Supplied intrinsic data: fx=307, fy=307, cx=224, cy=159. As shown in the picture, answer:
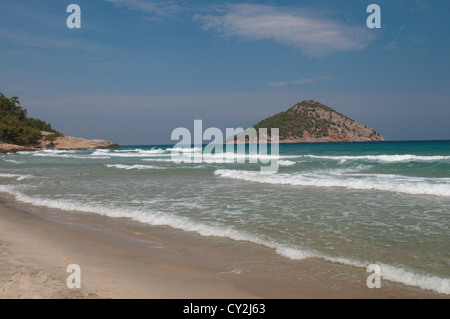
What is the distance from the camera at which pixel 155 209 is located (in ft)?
30.6

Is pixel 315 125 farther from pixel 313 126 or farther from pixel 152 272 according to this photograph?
pixel 152 272

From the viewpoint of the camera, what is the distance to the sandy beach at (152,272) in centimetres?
382

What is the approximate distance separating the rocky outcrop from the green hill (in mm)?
2026

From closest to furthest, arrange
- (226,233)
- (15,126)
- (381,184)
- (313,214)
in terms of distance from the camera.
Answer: (226,233)
(313,214)
(381,184)
(15,126)

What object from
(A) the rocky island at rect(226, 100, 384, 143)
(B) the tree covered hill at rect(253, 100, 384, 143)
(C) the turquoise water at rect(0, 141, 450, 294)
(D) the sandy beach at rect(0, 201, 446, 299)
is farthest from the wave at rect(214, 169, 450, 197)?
(B) the tree covered hill at rect(253, 100, 384, 143)

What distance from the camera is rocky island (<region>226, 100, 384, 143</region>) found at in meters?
129

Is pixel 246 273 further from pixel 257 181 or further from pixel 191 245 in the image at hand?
pixel 257 181

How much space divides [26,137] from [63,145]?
9.71 meters

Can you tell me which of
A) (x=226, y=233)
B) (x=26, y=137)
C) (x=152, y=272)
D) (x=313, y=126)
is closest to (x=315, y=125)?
(x=313, y=126)

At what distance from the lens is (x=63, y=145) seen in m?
79.1

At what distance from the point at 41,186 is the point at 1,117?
72793 millimetres

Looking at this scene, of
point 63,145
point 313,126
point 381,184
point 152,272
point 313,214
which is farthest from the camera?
point 313,126

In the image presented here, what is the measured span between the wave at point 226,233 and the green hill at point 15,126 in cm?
6721
